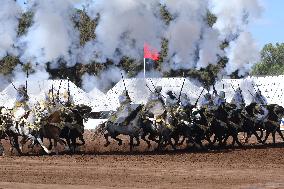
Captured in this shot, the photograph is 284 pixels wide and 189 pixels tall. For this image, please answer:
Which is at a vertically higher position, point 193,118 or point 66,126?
point 193,118

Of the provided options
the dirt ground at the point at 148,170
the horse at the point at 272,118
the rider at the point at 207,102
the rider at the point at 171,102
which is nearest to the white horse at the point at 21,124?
the dirt ground at the point at 148,170

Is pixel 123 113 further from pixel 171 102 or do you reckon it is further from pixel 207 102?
pixel 207 102

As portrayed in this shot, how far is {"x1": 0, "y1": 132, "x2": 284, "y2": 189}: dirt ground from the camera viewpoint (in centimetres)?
1377

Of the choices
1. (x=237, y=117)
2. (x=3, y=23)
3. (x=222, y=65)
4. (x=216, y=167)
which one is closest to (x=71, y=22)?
(x=3, y=23)

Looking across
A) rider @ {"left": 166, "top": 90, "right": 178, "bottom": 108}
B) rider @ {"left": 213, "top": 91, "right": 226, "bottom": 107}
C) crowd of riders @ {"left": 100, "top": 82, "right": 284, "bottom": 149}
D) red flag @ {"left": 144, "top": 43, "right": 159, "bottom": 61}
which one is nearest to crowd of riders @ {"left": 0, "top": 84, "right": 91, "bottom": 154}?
crowd of riders @ {"left": 100, "top": 82, "right": 284, "bottom": 149}

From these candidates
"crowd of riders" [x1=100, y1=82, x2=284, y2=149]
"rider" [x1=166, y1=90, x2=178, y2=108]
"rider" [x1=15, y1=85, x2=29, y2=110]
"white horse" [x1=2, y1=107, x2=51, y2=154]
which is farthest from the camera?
"rider" [x1=166, y1=90, x2=178, y2=108]

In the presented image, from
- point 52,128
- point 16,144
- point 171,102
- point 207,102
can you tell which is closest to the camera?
point 16,144

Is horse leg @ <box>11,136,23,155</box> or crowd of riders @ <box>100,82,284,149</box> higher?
crowd of riders @ <box>100,82,284,149</box>

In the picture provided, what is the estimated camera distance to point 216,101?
25500mm

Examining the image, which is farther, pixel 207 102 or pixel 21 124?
pixel 207 102

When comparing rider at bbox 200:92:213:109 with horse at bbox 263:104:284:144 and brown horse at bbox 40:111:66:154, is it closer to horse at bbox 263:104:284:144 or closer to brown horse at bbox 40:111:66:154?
horse at bbox 263:104:284:144

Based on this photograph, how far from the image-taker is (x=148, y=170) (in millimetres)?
16594

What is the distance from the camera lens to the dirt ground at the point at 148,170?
45.2 ft

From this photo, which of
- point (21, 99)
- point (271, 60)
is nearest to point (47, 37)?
point (21, 99)
